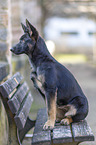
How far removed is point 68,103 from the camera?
2.88 meters

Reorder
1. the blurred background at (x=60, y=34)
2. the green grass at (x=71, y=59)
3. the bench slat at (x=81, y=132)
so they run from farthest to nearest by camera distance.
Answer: the green grass at (x=71, y=59) → the blurred background at (x=60, y=34) → the bench slat at (x=81, y=132)

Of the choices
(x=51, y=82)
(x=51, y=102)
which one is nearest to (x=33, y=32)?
(x=51, y=82)

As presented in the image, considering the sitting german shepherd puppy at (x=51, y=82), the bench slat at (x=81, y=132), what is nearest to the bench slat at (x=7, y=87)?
the sitting german shepherd puppy at (x=51, y=82)

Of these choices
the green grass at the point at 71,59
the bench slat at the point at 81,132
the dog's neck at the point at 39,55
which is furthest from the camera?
the green grass at the point at 71,59

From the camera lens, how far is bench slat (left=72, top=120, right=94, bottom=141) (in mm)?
2504

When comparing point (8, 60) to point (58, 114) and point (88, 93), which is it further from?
point (88, 93)

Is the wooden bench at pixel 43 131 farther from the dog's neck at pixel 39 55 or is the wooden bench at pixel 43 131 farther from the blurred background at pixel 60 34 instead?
the blurred background at pixel 60 34

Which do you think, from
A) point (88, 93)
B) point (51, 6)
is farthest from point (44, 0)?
point (88, 93)

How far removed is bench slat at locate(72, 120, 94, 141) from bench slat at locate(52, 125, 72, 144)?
0.18 feet

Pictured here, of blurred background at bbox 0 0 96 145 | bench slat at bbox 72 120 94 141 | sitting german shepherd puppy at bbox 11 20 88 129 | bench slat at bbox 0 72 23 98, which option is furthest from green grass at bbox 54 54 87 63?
bench slat at bbox 72 120 94 141

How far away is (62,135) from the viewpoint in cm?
255

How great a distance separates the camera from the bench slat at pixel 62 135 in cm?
250

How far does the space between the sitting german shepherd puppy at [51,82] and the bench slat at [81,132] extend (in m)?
0.10

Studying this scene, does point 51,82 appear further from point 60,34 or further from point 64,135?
point 60,34
